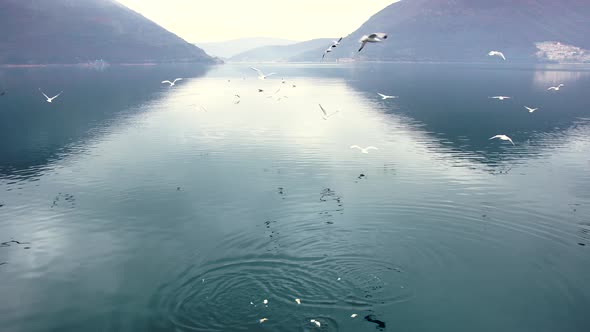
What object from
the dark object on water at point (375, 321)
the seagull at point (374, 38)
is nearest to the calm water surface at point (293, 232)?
the dark object on water at point (375, 321)

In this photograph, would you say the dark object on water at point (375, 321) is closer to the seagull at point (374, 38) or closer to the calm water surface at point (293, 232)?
the calm water surface at point (293, 232)

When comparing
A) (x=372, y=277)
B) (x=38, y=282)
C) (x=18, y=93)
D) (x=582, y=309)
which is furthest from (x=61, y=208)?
(x=18, y=93)

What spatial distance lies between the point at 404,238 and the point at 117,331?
21.4 metres

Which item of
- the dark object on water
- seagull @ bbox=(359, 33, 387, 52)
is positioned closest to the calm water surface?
the dark object on water

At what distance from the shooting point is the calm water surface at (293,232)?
77.2 feet

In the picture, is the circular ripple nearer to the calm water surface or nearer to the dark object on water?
the calm water surface

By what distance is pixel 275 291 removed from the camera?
978 inches

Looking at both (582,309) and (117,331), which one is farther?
(582,309)

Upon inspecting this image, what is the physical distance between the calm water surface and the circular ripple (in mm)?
112

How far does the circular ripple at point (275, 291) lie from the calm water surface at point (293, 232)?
112 mm

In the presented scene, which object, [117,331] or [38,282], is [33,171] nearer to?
[38,282]

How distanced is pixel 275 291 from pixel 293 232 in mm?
9506

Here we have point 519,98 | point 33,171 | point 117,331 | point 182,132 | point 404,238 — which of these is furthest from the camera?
point 519,98

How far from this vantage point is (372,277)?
2656 cm
